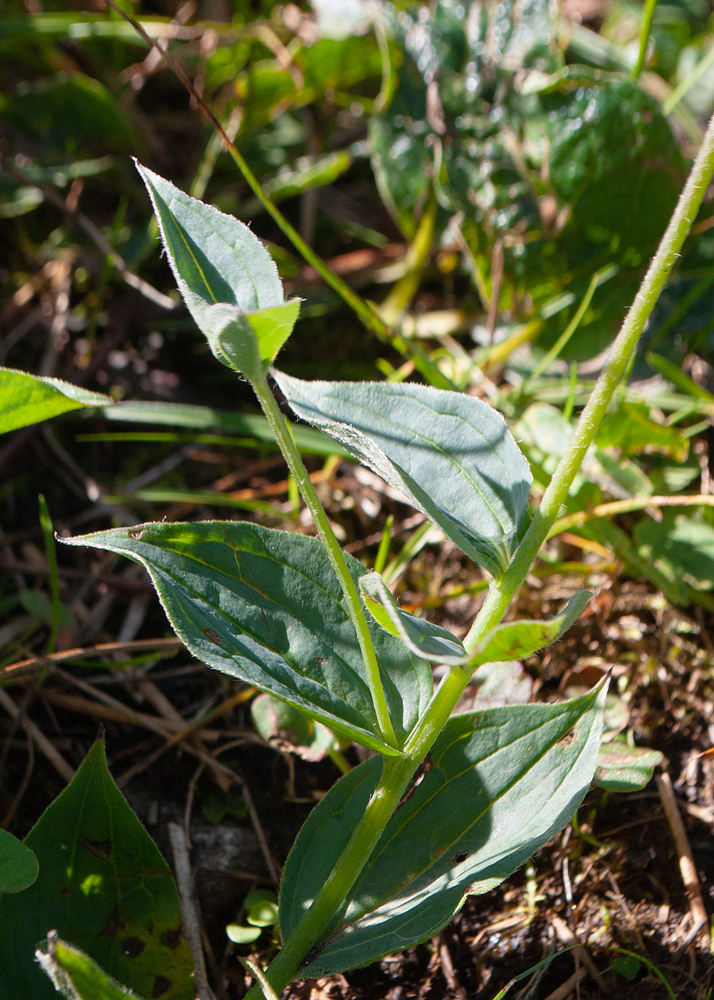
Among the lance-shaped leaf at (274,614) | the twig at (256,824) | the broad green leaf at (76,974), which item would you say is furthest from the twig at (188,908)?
the lance-shaped leaf at (274,614)

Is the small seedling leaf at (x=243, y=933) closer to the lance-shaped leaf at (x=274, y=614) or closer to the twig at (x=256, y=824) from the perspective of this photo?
the twig at (x=256, y=824)

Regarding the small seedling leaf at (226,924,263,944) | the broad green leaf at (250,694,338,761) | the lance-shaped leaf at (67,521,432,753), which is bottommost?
the small seedling leaf at (226,924,263,944)

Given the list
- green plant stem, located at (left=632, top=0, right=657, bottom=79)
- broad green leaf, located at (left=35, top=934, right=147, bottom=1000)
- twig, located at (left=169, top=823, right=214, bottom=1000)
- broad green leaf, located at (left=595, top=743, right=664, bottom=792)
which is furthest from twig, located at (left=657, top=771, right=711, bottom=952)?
green plant stem, located at (left=632, top=0, right=657, bottom=79)

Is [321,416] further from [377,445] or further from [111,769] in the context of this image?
[111,769]

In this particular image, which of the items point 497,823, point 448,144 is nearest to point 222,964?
point 497,823

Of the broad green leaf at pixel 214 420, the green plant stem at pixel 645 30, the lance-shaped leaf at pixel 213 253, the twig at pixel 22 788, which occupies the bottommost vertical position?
the twig at pixel 22 788

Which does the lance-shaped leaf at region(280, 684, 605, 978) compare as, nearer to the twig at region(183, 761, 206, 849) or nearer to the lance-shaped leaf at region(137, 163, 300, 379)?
the twig at region(183, 761, 206, 849)

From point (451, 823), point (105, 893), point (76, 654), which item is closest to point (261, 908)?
point (105, 893)
